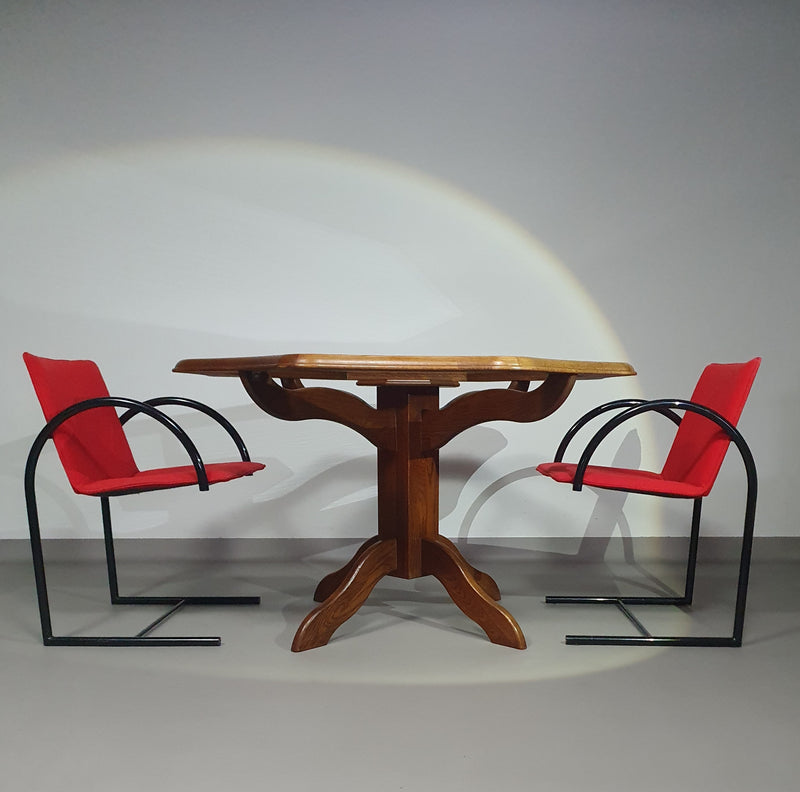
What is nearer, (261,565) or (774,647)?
(774,647)

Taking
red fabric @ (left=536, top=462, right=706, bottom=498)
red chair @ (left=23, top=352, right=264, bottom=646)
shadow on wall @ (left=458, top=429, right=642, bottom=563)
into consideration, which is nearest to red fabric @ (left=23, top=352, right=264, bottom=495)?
red chair @ (left=23, top=352, right=264, bottom=646)

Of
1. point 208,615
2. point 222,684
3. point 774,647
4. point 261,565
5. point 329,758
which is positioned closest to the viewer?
point 329,758

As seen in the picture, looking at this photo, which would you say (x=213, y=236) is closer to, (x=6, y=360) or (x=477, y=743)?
(x=6, y=360)

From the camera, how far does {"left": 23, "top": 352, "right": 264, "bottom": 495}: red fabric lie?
192 cm

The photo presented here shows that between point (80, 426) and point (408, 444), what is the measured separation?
1023mm

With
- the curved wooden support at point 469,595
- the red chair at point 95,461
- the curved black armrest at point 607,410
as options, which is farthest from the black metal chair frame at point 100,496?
the curved black armrest at point 607,410

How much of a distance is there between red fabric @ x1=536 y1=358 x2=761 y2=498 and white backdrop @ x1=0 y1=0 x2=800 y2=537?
73 centimetres

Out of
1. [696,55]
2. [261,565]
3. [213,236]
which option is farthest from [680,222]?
[261,565]

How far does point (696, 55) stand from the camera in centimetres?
297

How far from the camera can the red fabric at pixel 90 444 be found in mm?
1921

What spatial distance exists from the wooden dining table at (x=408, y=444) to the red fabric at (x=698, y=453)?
1.01 ft

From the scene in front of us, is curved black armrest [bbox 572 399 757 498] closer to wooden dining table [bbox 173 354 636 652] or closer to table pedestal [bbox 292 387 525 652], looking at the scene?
wooden dining table [bbox 173 354 636 652]

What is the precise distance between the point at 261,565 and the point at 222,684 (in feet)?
4.01


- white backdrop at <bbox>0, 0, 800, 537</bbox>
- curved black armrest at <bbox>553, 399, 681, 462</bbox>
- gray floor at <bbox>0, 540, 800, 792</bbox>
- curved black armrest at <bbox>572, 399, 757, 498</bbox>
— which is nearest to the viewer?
gray floor at <bbox>0, 540, 800, 792</bbox>
